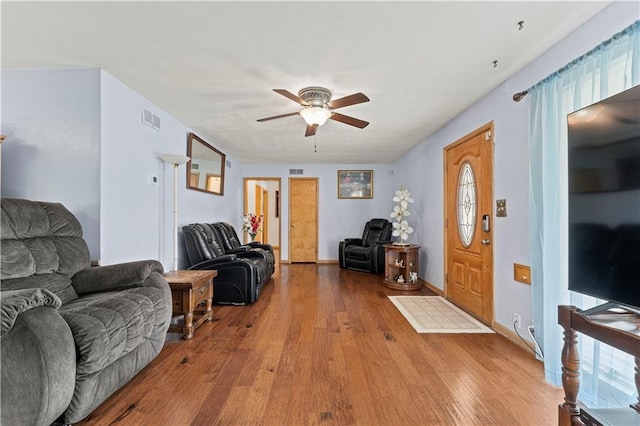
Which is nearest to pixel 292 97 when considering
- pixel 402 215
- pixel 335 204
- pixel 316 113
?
pixel 316 113

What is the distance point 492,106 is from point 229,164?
481 centimetres

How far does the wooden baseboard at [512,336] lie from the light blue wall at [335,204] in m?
4.40

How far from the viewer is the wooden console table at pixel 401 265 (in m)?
4.59

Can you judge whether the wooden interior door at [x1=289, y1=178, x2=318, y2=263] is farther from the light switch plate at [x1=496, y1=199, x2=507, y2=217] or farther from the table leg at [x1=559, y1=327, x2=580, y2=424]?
the table leg at [x1=559, y1=327, x2=580, y2=424]

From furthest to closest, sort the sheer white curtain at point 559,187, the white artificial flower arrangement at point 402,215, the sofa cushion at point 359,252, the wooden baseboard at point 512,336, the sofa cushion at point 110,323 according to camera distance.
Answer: the sofa cushion at point 359,252 → the white artificial flower arrangement at point 402,215 → the wooden baseboard at point 512,336 → the sheer white curtain at point 559,187 → the sofa cushion at point 110,323

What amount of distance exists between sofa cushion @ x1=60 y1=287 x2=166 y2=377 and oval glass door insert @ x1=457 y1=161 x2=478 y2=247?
10.8ft

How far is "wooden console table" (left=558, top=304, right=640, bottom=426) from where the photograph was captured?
105 cm

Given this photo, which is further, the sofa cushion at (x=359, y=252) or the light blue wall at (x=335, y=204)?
the light blue wall at (x=335, y=204)

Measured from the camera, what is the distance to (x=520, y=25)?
1907 millimetres

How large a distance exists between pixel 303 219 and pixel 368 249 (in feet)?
6.66

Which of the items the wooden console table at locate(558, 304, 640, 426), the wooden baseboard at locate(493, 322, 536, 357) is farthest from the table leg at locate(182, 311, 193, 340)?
the wooden baseboard at locate(493, 322, 536, 357)

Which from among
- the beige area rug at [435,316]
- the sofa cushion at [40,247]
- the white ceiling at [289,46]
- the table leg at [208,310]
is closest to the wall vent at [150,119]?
the white ceiling at [289,46]

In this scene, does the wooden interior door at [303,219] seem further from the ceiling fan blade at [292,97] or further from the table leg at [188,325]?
the table leg at [188,325]

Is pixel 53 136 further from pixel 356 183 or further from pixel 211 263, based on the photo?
pixel 356 183
